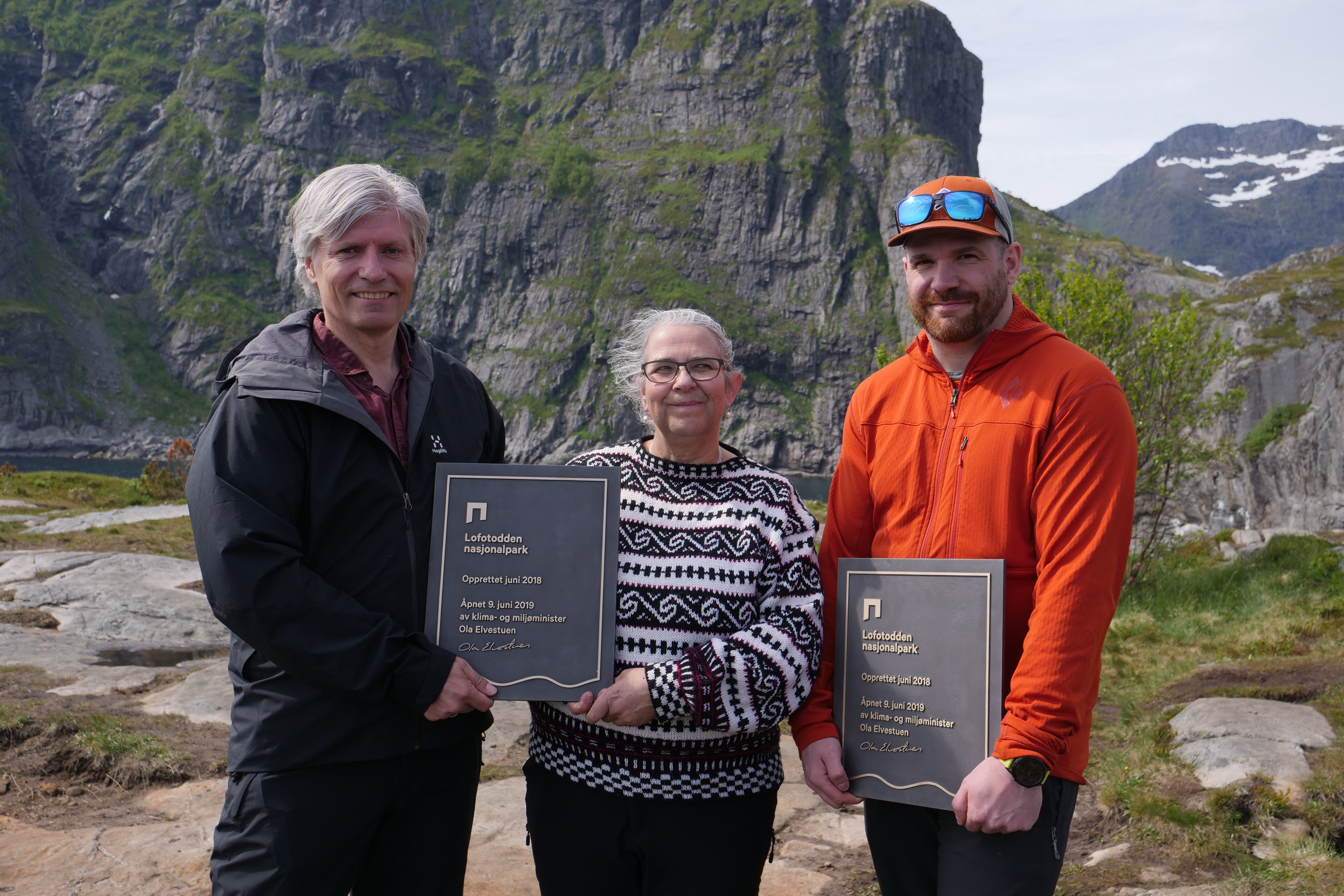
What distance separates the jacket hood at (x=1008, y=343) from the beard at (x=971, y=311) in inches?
2.4

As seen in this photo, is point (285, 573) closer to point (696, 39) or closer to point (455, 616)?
point (455, 616)

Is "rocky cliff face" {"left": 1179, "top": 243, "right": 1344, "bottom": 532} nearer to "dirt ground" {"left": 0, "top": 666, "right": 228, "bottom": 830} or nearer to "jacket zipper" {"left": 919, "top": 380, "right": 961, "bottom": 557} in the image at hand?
"jacket zipper" {"left": 919, "top": 380, "right": 961, "bottom": 557}

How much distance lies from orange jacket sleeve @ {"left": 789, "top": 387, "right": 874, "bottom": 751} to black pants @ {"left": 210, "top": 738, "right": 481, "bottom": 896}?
4.66 ft

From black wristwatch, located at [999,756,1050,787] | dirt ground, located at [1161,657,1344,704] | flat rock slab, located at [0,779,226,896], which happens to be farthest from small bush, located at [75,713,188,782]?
dirt ground, located at [1161,657,1344,704]

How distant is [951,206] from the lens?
3307mm

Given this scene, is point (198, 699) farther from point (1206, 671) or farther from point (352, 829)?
point (1206, 671)

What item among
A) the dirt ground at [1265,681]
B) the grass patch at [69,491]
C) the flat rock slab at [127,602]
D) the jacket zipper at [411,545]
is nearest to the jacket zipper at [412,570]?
the jacket zipper at [411,545]

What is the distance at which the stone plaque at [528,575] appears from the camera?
3.28 meters

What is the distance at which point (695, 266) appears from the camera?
15912 cm

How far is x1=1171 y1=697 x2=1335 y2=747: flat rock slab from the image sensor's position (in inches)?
251

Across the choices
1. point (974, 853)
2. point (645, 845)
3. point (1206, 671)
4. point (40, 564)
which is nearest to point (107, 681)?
point (40, 564)

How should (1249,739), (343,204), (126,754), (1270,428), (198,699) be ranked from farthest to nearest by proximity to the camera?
(1270,428) < (198,699) < (126,754) < (1249,739) < (343,204)

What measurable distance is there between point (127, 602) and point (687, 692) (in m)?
11.5

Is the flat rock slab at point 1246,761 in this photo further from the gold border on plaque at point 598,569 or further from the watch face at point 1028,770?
the gold border on plaque at point 598,569
